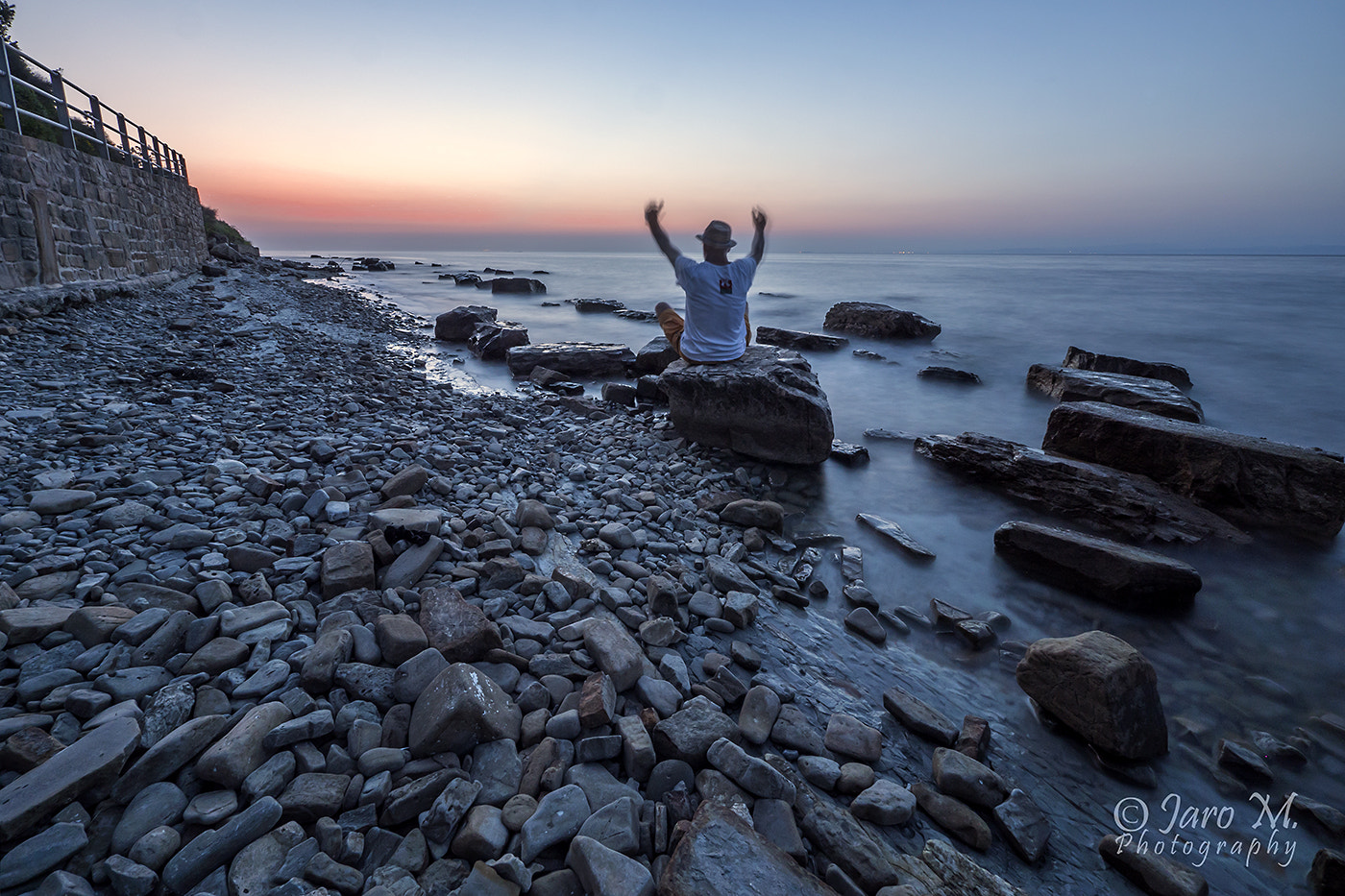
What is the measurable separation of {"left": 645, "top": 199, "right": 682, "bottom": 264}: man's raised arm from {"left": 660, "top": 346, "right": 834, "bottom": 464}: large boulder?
1.21m

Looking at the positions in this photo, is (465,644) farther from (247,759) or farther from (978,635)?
(978,635)

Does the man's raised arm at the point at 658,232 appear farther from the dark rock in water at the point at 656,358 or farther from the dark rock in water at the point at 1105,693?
the dark rock in water at the point at 1105,693

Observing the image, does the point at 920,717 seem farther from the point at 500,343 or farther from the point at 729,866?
the point at 500,343

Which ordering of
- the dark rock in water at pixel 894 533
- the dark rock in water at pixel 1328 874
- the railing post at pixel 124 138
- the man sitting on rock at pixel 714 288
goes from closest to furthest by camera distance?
the dark rock in water at pixel 1328 874 < the dark rock in water at pixel 894 533 < the man sitting on rock at pixel 714 288 < the railing post at pixel 124 138

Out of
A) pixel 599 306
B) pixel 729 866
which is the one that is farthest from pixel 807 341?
pixel 729 866

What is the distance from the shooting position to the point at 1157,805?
2.21 metres

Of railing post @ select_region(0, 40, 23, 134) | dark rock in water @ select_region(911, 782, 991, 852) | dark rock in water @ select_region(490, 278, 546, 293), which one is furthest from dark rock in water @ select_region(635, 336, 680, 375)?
dark rock in water @ select_region(490, 278, 546, 293)

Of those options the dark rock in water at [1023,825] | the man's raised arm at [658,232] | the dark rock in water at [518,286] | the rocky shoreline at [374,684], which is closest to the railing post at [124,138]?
the rocky shoreline at [374,684]

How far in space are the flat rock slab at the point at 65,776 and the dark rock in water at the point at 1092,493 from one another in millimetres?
5675

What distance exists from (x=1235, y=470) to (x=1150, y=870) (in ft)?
13.3

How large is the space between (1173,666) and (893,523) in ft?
5.88

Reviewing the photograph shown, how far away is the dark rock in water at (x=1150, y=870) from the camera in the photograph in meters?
1.80

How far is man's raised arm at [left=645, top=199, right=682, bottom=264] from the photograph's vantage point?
18.4 ft

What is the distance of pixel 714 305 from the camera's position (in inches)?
227
